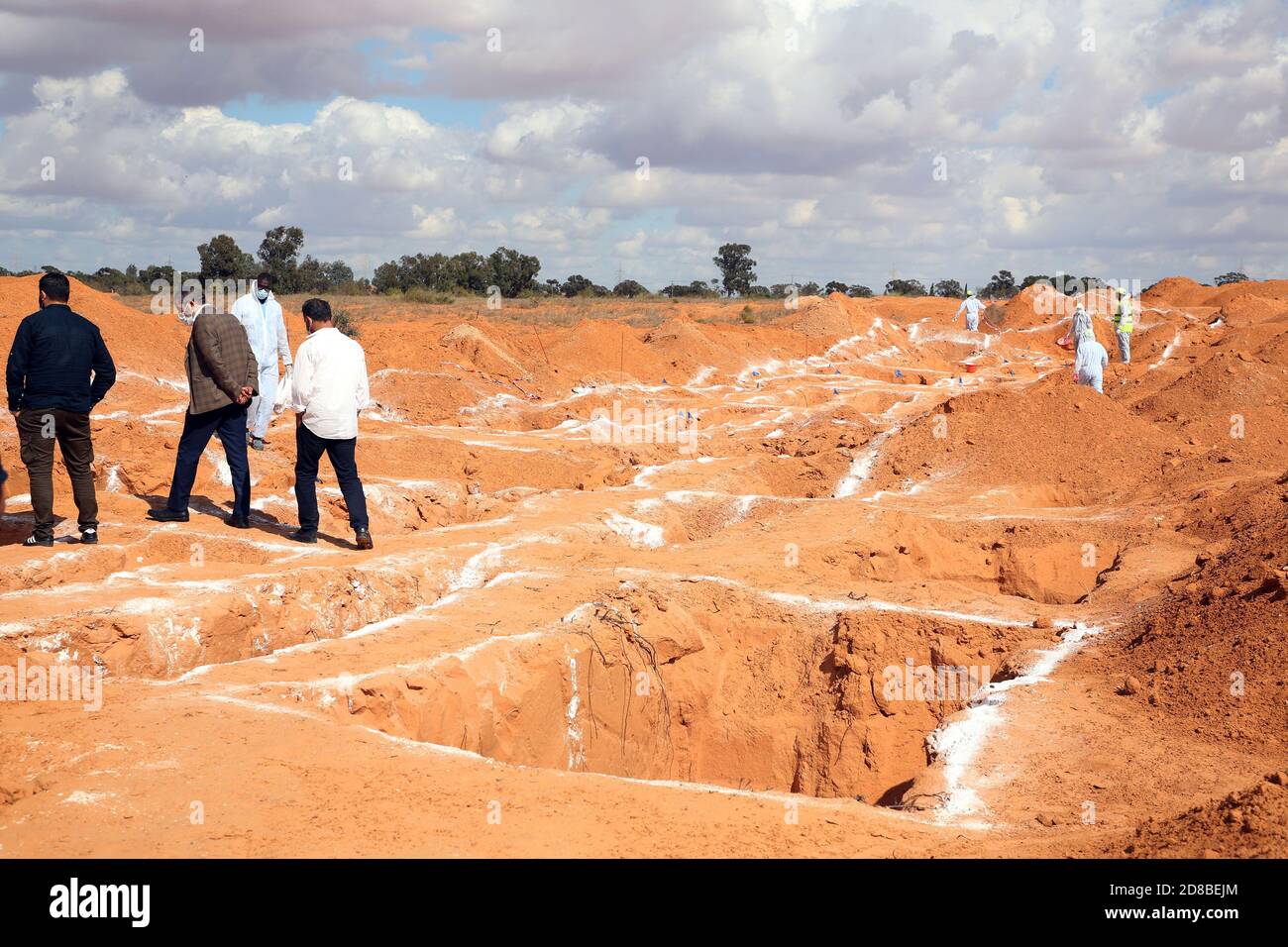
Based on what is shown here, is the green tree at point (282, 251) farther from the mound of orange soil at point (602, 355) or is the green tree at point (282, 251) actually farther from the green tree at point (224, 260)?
the mound of orange soil at point (602, 355)

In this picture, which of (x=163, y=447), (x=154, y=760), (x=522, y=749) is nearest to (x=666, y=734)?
(x=522, y=749)

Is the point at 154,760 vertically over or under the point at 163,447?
under

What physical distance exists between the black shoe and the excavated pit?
11.4 ft

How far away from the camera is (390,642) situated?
6316mm

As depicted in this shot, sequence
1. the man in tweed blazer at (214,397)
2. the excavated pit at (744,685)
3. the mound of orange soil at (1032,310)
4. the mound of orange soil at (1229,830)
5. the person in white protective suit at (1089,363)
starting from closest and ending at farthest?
the mound of orange soil at (1229,830)
the excavated pit at (744,685)
the man in tweed blazer at (214,397)
the person in white protective suit at (1089,363)
the mound of orange soil at (1032,310)

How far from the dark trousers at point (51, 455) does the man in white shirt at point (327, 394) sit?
1.43m

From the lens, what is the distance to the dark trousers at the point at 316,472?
8.04 metres

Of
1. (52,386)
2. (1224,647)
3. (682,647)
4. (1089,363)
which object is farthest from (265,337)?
(1089,363)

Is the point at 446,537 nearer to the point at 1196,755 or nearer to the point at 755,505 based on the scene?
the point at 755,505

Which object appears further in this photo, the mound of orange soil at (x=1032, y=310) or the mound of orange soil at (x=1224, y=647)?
the mound of orange soil at (x=1032, y=310)

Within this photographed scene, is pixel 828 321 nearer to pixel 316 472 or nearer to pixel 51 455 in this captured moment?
pixel 316 472

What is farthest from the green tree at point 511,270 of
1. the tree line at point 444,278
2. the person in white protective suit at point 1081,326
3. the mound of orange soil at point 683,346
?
the person in white protective suit at point 1081,326

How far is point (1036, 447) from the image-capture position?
45.5 feet

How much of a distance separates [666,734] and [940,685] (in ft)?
6.19
